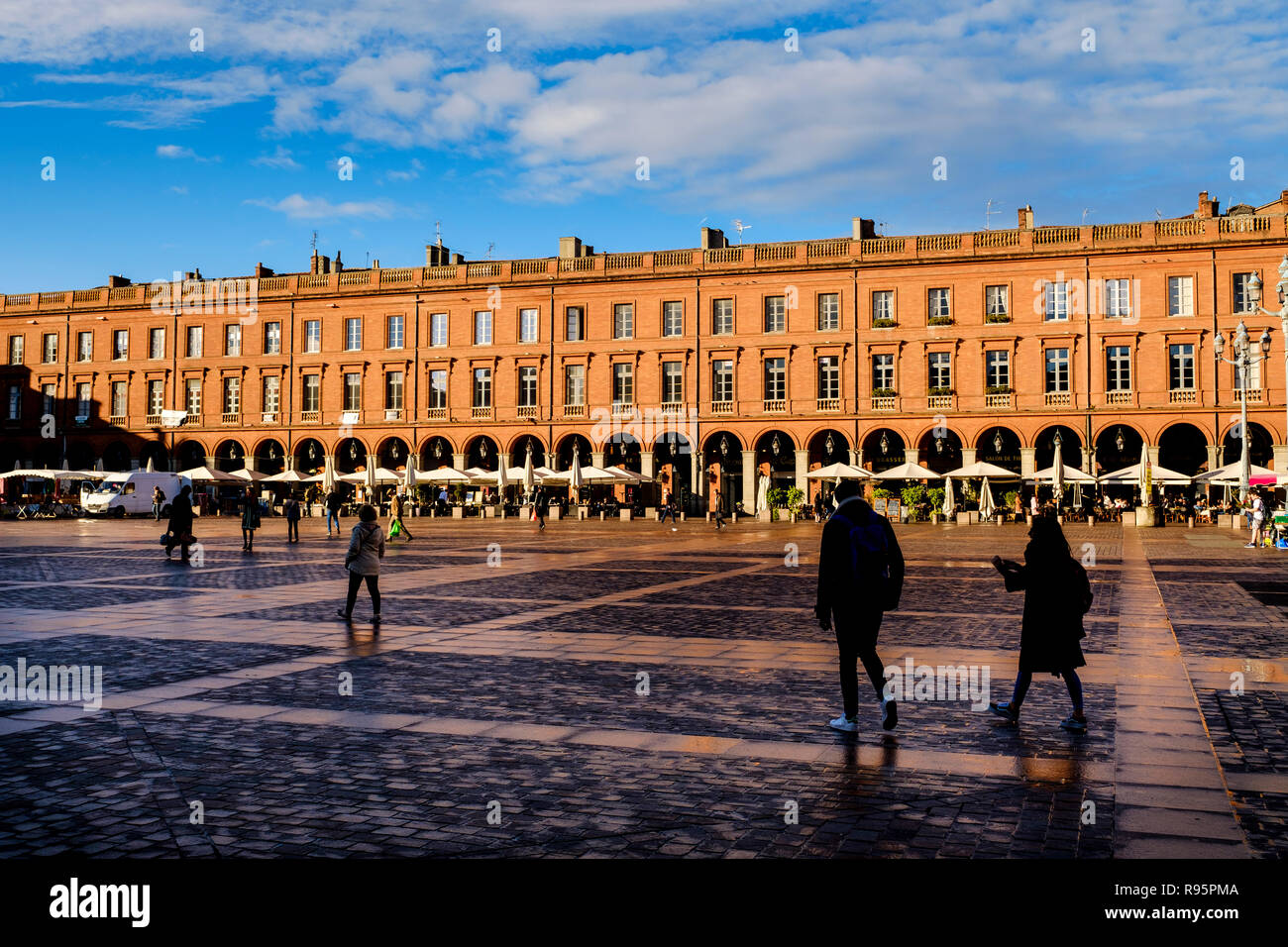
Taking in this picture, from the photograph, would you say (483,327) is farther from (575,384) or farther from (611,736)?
(611,736)

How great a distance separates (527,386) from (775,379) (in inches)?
483

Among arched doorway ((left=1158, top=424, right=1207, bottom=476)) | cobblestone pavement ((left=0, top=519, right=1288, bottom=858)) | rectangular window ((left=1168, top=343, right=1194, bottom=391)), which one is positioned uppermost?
rectangular window ((left=1168, top=343, right=1194, bottom=391))

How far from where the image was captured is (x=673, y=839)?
184 inches

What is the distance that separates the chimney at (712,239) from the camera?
170ft

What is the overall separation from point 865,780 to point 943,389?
144 ft

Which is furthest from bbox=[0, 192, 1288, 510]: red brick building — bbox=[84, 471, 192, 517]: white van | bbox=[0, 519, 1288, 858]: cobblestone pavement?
bbox=[0, 519, 1288, 858]: cobblestone pavement

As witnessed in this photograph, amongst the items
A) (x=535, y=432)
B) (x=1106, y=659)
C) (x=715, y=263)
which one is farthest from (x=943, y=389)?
(x=1106, y=659)

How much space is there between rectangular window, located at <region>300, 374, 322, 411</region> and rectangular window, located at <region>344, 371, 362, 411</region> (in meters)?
1.64

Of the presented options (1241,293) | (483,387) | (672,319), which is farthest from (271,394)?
(1241,293)

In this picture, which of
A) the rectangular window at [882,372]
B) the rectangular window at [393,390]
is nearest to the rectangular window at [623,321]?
the rectangular window at [882,372]

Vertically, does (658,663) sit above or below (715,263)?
below

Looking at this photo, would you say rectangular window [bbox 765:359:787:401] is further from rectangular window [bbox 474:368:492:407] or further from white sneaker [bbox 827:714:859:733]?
white sneaker [bbox 827:714:859:733]

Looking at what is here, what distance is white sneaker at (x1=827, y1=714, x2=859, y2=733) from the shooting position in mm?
6754

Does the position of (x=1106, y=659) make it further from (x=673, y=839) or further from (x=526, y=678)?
(x=673, y=839)
